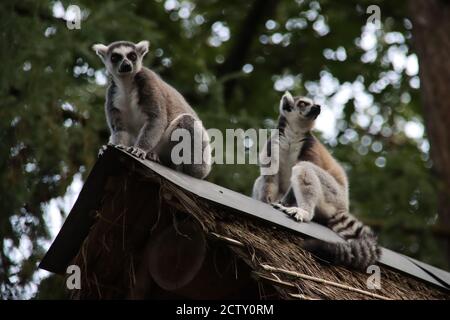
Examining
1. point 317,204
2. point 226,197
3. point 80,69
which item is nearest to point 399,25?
point 80,69

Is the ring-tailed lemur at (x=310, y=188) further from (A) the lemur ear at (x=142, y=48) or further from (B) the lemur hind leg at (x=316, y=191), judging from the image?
(A) the lemur ear at (x=142, y=48)

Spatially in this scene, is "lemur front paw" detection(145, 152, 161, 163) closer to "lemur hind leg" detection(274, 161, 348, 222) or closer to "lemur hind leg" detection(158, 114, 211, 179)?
"lemur hind leg" detection(158, 114, 211, 179)

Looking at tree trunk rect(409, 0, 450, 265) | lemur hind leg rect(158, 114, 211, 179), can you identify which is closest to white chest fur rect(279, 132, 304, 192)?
lemur hind leg rect(158, 114, 211, 179)

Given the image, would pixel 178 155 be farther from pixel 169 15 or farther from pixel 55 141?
pixel 169 15

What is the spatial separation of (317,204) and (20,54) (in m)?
4.90

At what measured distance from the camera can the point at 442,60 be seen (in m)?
13.0

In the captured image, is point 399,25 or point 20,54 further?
point 399,25

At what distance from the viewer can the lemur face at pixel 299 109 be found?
29.2ft

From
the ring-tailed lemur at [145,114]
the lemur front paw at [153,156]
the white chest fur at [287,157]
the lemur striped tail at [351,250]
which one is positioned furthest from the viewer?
the white chest fur at [287,157]

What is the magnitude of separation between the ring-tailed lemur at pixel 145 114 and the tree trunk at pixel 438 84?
652cm

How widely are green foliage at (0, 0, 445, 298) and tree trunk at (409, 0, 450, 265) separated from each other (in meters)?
0.76

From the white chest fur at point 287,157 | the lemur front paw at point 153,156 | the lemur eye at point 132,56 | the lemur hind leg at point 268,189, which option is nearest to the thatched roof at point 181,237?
the lemur front paw at point 153,156

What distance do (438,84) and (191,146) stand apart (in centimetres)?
708

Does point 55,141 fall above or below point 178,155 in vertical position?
above
